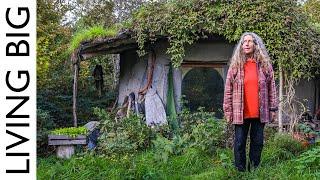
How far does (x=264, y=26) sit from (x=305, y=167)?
3.29 m

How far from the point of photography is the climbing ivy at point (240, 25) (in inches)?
327

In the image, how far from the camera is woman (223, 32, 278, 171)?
5.77m

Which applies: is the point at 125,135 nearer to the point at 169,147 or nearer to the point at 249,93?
the point at 169,147

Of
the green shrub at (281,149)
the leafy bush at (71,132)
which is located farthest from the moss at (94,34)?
the green shrub at (281,149)

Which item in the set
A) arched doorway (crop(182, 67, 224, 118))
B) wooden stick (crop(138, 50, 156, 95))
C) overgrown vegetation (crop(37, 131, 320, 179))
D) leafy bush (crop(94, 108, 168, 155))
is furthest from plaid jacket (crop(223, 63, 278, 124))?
wooden stick (crop(138, 50, 156, 95))

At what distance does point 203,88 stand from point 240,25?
1.98 metres

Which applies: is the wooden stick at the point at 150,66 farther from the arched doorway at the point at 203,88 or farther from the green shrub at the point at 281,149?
the green shrub at the point at 281,149

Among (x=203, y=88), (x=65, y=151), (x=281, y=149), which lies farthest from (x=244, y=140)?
(x=203, y=88)

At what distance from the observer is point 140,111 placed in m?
10.1

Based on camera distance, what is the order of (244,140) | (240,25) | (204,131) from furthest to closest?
(240,25), (204,131), (244,140)

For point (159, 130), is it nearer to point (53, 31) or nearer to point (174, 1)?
point (174, 1)

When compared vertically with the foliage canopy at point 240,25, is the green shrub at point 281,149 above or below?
below

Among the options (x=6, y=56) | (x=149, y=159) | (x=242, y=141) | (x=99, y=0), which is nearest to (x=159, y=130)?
(x=149, y=159)

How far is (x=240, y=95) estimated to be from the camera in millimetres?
5734
